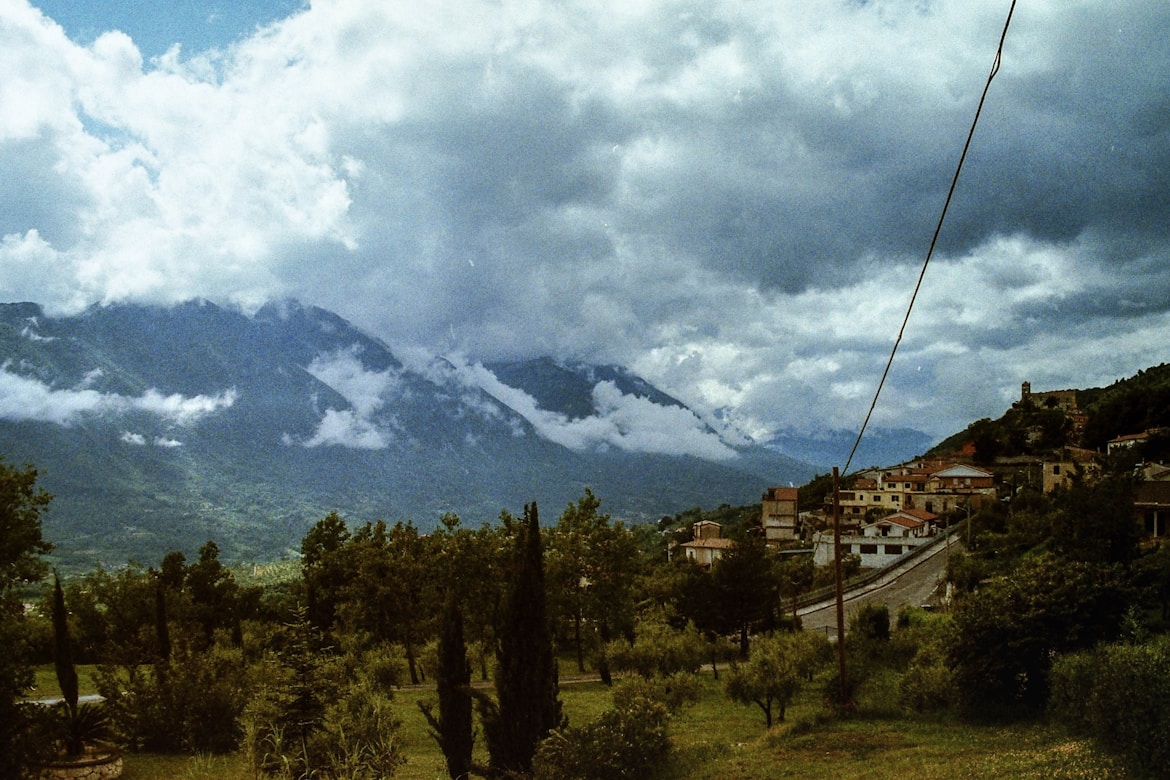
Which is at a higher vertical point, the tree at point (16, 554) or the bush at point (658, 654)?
the tree at point (16, 554)

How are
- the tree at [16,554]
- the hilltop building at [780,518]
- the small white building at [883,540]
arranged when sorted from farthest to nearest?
1. the hilltop building at [780,518]
2. the small white building at [883,540]
3. the tree at [16,554]

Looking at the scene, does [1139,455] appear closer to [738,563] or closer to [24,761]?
[738,563]

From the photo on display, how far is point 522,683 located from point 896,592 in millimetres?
44860

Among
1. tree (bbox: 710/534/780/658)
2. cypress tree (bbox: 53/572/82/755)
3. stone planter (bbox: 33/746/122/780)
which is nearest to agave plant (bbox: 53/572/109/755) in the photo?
cypress tree (bbox: 53/572/82/755)

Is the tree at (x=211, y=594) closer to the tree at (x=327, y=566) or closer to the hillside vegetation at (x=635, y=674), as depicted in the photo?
the hillside vegetation at (x=635, y=674)

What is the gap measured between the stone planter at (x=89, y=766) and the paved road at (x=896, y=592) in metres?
37.7

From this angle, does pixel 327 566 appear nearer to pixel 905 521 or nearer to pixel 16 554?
pixel 16 554

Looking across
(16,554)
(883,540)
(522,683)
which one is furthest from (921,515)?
(16,554)

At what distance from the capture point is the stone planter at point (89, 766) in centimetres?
2156

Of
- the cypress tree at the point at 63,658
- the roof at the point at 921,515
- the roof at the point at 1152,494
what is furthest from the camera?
the roof at the point at 921,515

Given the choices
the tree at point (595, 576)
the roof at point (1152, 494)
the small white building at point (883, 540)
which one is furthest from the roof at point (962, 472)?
the tree at point (595, 576)

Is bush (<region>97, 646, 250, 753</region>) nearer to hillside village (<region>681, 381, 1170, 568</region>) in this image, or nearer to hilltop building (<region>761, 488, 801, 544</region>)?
hillside village (<region>681, 381, 1170, 568</region>)

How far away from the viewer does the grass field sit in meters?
17.6

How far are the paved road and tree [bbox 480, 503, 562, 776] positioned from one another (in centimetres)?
3067
